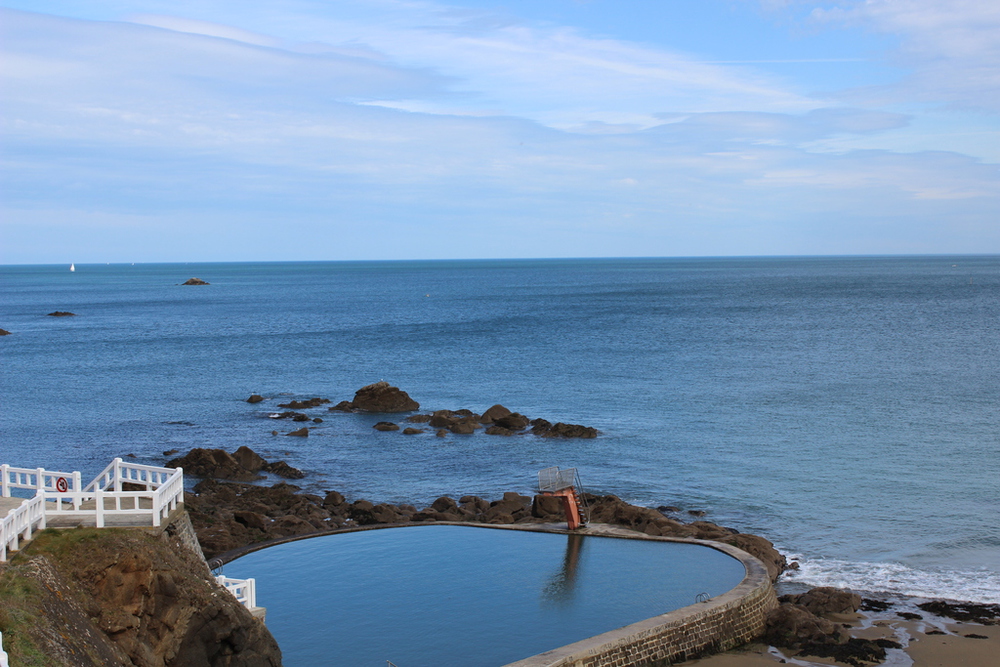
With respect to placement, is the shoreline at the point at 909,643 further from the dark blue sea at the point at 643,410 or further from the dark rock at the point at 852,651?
the dark blue sea at the point at 643,410

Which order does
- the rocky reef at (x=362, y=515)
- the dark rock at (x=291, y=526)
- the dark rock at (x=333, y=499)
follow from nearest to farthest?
the rocky reef at (x=362, y=515) < the dark rock at (x=291, y=526) < the dark rock at (x=333, y=499)

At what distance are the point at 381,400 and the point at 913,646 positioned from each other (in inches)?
1397

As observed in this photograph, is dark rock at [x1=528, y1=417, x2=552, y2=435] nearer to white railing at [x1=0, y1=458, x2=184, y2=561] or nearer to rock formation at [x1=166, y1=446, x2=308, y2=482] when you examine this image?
rock formation at [x1=166, y1=446, x2=308, y2=482]

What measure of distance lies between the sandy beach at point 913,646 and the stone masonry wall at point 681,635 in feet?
1.16

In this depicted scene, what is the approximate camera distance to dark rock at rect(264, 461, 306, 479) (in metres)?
36.5

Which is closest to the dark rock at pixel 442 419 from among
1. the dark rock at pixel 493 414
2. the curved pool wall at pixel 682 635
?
the dark rock at pixel 493 414

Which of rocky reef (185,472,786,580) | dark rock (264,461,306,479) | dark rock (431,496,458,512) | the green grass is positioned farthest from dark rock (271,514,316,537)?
the green grass

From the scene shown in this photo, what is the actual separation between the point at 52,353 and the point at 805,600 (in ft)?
245

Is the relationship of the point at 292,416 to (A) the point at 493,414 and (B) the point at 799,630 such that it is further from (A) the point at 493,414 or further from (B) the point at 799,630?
(B) the point at 799,630

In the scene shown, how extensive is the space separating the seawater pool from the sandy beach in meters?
1.69

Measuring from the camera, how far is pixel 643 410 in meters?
48.5

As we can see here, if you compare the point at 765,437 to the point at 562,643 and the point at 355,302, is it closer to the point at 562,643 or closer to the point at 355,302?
the point at 562,643

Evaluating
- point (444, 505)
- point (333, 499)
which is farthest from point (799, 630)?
point (333, 499)

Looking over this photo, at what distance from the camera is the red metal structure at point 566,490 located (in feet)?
81.6
